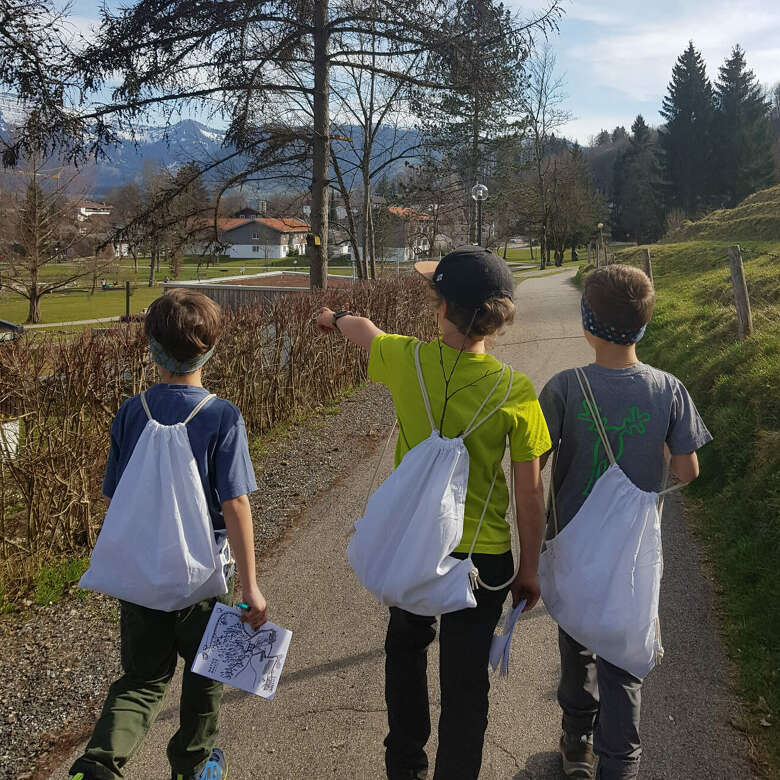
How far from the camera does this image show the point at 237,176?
1271 cm

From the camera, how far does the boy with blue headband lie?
7.18ft

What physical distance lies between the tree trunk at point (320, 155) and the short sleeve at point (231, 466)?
10.1 metres

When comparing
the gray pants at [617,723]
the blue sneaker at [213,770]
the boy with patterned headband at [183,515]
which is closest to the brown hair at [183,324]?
the boy with patterned headband at [183,515]

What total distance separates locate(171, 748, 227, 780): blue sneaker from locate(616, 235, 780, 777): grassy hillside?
1933mm

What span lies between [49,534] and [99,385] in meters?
0.94

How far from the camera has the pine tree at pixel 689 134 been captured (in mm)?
55625

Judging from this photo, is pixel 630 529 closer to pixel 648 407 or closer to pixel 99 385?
pixel 648 407

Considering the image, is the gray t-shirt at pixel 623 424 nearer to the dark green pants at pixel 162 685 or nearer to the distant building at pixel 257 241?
the dark green pants at pixel 162 685

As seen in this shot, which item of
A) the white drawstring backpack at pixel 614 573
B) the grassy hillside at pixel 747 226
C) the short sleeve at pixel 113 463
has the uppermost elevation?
the grassy hillside at pixel 747 226

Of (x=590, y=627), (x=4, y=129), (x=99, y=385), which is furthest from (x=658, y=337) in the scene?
(x=4, y=129)

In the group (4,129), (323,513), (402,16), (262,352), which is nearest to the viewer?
(323,513)

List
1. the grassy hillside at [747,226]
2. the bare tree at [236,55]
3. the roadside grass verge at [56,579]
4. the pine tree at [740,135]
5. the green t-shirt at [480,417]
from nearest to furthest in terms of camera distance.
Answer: the green t-shirt at [480,417]
the roadside grass verge at [56,579]
the bare tree at [236,55]
the grassy hillside at [747,226]
the pine tree at [740,135]

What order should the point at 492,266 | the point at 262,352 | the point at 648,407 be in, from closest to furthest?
the point at 492,266 → the point at 648,407 → the point at 262,352

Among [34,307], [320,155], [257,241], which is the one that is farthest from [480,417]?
[257,241]
